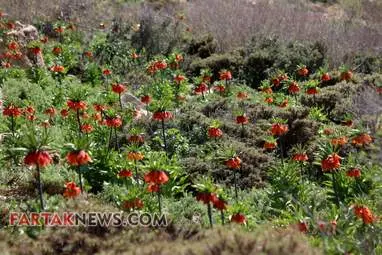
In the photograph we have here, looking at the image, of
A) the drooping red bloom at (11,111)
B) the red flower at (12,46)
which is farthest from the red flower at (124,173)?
the red flower at (12,46)

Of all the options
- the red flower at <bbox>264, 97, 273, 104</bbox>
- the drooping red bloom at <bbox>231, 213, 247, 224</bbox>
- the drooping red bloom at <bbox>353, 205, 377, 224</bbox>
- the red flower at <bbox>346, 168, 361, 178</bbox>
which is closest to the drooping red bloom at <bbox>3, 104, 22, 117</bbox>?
the drooping red bloom at <bbox>231, 213, 247, 224</bbox>

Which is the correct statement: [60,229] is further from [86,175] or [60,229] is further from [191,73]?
[191,73]

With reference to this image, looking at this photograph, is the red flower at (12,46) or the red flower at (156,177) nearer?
the red flower at (156,177)

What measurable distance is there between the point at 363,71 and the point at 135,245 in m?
11.8

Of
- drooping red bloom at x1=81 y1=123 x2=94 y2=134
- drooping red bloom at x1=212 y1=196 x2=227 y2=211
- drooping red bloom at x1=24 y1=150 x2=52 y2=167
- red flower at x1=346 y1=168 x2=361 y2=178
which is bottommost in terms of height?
drooping red bloom at x1=81 y1=123 x2=94 y2=134

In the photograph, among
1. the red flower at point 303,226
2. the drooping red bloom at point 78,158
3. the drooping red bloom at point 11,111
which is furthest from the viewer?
the drooping red bloom at point 11,111

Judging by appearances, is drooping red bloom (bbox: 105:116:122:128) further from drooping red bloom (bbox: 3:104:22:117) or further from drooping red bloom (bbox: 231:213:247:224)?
drooping red bloom (bbox: 231:213:247:224)

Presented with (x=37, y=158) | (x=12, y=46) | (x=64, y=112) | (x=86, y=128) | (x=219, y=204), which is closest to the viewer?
(x=37, y=158)

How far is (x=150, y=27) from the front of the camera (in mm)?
17547

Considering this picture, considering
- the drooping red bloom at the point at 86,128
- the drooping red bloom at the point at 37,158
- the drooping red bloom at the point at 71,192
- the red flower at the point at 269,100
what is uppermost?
the drooping red bloom at the point at 37,158

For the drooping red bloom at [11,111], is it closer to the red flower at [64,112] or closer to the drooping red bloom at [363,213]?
the red flower at [64,112]

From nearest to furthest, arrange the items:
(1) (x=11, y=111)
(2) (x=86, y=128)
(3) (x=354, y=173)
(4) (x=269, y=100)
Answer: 1. (3) (x=354, y=173)
2. (1) (x=11, y=111)
3. (2) (x=86, y=128)
4. (4) (x=269, y=100)

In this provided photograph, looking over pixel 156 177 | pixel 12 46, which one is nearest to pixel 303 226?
pixel 156 177

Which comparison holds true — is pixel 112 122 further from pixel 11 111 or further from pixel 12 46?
pixel 12 46
